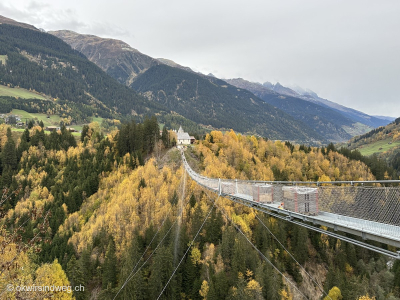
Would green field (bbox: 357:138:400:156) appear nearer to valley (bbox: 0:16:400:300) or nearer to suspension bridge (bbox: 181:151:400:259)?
valley (bbox: 0:16:400:300)

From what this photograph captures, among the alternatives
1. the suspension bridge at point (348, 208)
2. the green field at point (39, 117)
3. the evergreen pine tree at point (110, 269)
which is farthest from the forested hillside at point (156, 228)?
the green field at point (39, 117)

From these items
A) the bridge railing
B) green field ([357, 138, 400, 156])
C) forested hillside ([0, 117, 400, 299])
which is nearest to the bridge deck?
the bridge railing

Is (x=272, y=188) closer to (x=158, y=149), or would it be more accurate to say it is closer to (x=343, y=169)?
(x=158, y=149)

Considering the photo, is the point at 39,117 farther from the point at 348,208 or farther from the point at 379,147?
the point at 379,147

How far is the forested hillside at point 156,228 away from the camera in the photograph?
4281cm

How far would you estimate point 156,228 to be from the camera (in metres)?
51.6

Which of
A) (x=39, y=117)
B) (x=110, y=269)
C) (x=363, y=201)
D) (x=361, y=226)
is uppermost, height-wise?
(x=363, y=201)

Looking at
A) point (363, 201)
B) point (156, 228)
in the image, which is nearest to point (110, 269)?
point (156, 228)

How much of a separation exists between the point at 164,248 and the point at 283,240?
29190mm

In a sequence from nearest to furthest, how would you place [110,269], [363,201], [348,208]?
[363,201] → [348,208] → [110,269]

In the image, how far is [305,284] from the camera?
53.4m

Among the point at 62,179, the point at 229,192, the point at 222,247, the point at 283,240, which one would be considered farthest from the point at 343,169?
the point at 62,179

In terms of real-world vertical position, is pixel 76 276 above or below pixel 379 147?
below

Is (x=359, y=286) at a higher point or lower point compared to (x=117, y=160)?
lower
